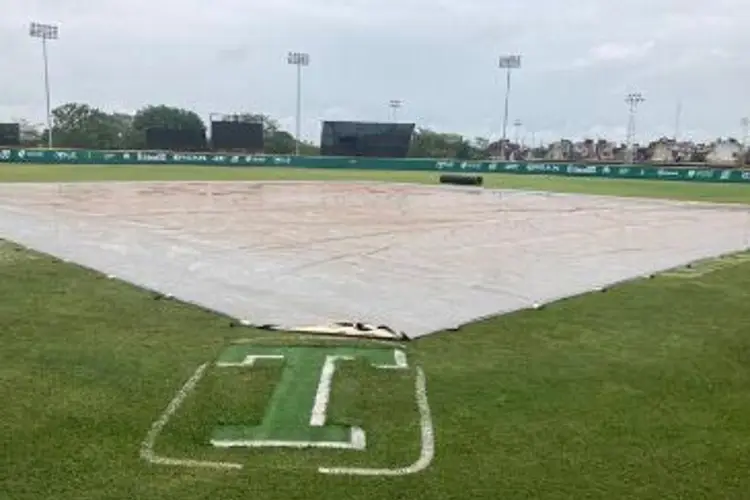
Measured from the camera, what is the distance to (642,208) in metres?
27.7

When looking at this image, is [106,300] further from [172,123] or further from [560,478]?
[172,123]

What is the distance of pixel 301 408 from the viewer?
5133 mm

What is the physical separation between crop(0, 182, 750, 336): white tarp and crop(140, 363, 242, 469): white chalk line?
2.28m

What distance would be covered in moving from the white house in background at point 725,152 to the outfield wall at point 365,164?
3205 cm

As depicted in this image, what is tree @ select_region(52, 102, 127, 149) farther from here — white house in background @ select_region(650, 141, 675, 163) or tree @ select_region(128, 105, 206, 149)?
white house in background @ select_region(650, 141, 675, 163)

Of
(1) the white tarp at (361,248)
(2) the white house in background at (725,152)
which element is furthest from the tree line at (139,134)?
(1) the white tarp at (361,248)

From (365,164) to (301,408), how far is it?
6443cm

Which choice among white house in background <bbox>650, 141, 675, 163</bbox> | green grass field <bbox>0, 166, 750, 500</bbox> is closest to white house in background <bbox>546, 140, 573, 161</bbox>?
white house in background <bbox>650, 141, 675, 163</bbox>

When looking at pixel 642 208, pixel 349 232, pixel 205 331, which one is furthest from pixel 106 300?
pixel 642 208

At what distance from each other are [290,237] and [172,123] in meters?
99.3

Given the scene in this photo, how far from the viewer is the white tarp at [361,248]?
29.1ft

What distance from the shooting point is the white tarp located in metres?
8.86

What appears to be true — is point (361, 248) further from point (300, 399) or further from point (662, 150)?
point (662, 150)

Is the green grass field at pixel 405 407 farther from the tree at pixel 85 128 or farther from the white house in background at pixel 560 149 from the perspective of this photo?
the white house in background at pixel 560 149
